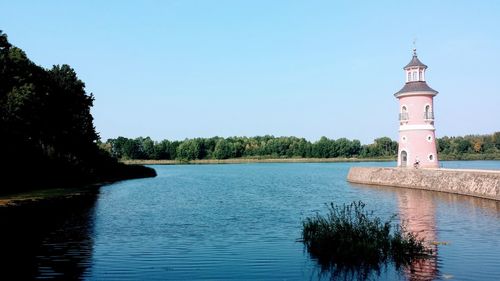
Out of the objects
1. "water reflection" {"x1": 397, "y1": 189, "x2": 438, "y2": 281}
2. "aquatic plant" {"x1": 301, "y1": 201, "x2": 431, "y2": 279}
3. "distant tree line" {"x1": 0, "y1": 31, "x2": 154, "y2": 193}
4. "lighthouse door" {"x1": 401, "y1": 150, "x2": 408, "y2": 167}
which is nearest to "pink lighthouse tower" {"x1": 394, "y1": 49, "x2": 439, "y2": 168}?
"lighthouse door" {"x1": 401, "y1": 150, "x2": 408, "y2": 167}

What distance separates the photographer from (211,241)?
24.2 meters

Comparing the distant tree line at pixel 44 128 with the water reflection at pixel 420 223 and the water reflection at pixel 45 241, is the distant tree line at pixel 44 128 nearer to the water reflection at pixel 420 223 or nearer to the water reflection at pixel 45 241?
the water reflection at pixel 45 241

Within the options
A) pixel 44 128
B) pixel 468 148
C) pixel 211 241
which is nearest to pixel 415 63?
pixel 211 241

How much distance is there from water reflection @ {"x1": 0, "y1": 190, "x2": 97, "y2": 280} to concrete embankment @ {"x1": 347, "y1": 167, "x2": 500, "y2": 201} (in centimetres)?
3211

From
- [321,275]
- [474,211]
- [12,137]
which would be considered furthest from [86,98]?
[321,275]

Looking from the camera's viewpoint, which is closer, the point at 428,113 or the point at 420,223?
the point at 420,223

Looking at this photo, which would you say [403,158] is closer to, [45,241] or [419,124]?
[419,124]

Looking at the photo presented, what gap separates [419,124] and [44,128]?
49.4 meters

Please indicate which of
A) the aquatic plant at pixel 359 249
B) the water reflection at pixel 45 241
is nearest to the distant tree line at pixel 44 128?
the water reflection at pixel 45 241

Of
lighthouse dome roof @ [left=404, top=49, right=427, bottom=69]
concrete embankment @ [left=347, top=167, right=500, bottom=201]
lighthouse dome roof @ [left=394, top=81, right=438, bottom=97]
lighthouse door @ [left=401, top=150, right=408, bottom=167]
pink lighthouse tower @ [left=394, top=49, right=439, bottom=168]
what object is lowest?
concrete embankment @ [left=347, top=167, right=500, bottom=201]

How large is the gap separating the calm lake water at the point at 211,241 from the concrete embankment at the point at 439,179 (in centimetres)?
165

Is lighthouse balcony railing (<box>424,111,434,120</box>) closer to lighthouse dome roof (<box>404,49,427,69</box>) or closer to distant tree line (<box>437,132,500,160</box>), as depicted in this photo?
lighthouse dome roof (<box>404,49,427,69</box>)

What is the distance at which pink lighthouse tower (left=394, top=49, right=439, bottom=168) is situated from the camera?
59.7m

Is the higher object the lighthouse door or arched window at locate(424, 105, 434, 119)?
arched window at locate(424, 105, 434, 119)
